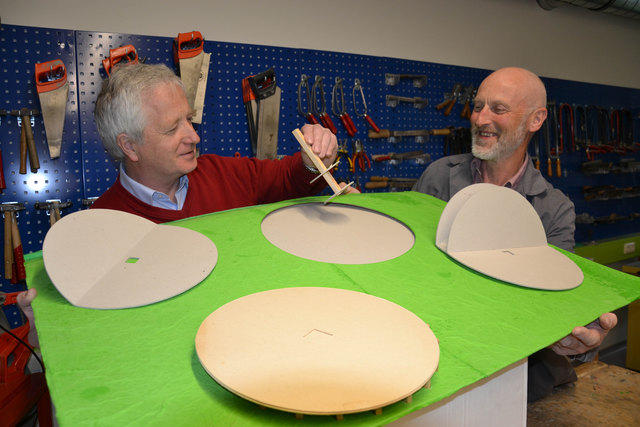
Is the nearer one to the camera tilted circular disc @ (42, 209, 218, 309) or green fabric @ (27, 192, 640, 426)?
green fabric @ (27, 192, 640, 426)

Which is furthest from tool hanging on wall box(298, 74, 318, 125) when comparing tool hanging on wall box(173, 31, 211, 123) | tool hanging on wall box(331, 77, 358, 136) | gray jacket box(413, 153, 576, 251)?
gray jacket box(413, 153, 576, 251)

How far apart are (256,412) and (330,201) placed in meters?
0.85

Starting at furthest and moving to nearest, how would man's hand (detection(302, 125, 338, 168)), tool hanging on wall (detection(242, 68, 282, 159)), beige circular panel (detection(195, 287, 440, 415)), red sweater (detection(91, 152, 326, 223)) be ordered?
tool hanging on wall (detection(242, 68, 282, 159)) → red sweater (detection(91, 152, 326, 223)) → man's hand (detection(302, 125, 338, 168)) → beige circular panel (detection(195, 287, 440, 415))

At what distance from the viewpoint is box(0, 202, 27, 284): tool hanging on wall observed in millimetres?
1990

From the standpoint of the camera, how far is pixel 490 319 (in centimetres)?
84

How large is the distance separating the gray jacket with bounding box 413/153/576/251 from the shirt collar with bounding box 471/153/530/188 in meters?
0.02

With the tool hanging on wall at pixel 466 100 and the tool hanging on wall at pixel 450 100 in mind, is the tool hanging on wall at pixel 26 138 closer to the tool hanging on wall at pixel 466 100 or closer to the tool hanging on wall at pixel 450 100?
the tool hanging on wall at pixel 450 100

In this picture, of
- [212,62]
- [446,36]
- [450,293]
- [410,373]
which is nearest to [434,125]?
[446,36]

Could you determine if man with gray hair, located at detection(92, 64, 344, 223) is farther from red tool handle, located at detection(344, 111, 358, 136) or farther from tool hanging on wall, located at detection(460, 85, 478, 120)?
tool hanging on wall, located at detection(460, 85, 478, 120)

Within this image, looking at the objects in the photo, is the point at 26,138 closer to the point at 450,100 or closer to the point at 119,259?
the point at 119,259

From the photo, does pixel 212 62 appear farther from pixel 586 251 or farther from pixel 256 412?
pixel 586 251

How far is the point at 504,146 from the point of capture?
2.03 meters

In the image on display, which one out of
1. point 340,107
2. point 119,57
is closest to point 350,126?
point 340,107

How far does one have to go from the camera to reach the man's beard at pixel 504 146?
2029mm
